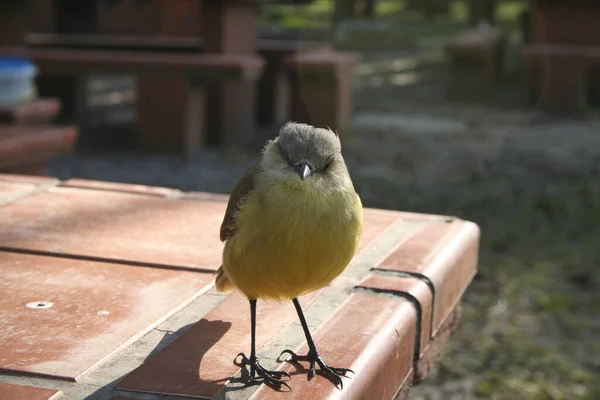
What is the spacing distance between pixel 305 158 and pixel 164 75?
5752 millimetres

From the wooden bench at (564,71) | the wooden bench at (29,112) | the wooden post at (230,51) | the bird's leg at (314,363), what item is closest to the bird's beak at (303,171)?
the bird's leg at (314,363)

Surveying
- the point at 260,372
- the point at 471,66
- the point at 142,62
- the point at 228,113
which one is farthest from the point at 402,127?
the point at 260,372

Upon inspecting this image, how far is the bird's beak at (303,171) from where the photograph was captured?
1.76 meters

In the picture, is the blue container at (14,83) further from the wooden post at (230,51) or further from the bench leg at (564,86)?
the bench leg at (564,86)

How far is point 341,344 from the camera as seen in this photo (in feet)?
5.95

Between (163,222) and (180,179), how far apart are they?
412 centimetres

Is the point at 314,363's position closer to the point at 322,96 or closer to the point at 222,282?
the point at 222,282

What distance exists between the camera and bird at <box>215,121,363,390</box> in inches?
67.5

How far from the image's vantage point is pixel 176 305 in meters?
2.00

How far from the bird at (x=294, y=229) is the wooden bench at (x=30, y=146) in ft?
9.27

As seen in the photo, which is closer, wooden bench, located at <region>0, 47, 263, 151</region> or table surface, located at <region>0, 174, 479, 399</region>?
table surface, located at <region>0, 174, 479, 399</region>

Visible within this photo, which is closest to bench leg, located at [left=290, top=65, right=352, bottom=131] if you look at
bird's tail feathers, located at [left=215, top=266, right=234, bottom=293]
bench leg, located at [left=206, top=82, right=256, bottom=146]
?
bench leg, located at [left=206, top=82, right=256, bottom=146]

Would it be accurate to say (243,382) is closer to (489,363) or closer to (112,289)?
(112,289)

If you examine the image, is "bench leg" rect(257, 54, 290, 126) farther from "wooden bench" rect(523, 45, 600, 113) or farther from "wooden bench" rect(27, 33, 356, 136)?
"wooden bench" rect(523, 45, 600, 113)
